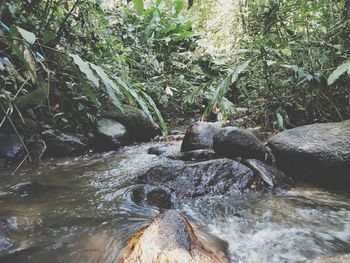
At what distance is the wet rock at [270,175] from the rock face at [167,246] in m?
1.40

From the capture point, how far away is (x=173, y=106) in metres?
7.19

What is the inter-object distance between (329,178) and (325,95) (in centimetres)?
109

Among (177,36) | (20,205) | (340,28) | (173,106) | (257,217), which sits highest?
(177,36)

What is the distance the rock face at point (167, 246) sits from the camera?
1661 mm

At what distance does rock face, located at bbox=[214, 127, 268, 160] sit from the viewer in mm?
3494

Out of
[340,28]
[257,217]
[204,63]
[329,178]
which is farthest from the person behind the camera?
[204,63]

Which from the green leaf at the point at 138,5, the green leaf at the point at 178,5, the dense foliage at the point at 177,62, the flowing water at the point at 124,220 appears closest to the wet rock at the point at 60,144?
the dense foliage at the point at 177,62

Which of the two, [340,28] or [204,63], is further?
[204,63]

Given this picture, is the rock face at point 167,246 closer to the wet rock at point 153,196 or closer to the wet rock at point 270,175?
the wet rock at point 153,196

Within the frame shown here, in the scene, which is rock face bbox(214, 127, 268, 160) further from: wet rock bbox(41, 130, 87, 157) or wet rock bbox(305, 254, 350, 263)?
wet rock bbox(41, 130, 87, 157)

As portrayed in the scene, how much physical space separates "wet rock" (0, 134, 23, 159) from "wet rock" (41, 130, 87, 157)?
14.9 inches

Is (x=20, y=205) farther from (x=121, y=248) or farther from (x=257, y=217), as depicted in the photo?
(x=257, y=217)

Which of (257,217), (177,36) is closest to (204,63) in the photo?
(177,36)

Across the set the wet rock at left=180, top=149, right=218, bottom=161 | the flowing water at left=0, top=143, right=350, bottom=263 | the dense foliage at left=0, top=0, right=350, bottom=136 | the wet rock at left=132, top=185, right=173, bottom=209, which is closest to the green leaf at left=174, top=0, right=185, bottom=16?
the dense foliage at left=0, top=0, right=350, bottom=136
